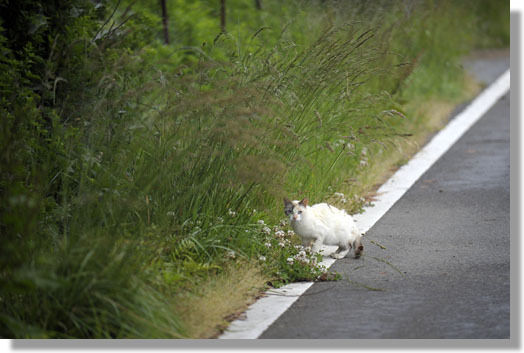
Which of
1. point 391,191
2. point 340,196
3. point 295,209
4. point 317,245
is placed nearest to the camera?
point 295,209

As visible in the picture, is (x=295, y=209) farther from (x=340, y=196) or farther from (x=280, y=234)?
(x=340, y=196)

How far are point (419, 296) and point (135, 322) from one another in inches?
82.6

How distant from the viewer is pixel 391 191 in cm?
1018

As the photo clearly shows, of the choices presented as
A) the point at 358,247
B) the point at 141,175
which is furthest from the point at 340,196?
the point at 141,175

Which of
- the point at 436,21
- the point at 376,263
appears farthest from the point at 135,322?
the point at 436,21

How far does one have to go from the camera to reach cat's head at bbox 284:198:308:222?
276 inches

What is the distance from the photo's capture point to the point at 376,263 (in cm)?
719

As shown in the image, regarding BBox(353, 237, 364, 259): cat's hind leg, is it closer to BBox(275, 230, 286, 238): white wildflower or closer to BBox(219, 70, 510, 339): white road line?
BBox(219, 70, 510, 339): white road line

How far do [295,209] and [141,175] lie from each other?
4.37ft

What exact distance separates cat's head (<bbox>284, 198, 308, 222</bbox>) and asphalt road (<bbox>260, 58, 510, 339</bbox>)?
1.64 feet

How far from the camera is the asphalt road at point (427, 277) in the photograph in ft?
18.6

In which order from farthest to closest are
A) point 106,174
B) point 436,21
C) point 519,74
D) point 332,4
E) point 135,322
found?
point 436,21, point 519,74, point 332,4, point 106,174, point 135,322

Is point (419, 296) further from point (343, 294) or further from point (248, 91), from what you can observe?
point (248, 91)

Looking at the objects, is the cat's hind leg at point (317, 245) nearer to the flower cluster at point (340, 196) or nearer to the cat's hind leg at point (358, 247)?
the cat's hind leg at point (358, 247)
